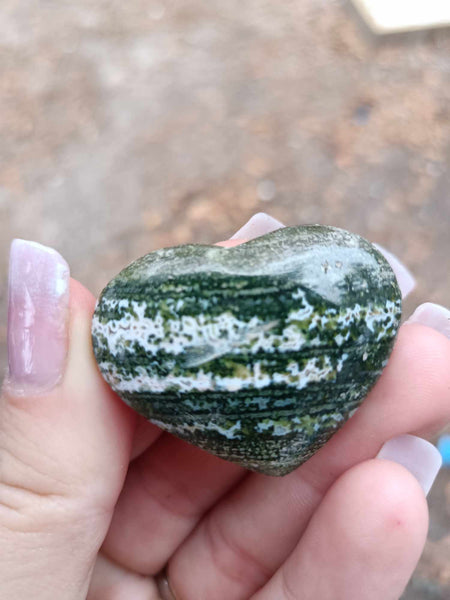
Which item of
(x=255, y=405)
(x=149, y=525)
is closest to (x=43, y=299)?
(x=255, y=405)

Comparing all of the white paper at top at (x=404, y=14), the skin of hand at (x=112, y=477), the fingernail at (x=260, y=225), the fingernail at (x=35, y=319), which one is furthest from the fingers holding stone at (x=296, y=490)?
the white paper at top at (x=404, y=14)

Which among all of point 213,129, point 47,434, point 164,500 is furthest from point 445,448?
point 213,129

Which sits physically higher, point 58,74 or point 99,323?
point 99,323

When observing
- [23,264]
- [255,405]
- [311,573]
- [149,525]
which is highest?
[23,264]

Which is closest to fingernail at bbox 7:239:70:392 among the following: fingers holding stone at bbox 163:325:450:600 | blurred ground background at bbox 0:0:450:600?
fingers holding stone at bbox 163:325:450:600

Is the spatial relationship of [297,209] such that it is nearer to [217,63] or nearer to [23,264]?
[217,63]

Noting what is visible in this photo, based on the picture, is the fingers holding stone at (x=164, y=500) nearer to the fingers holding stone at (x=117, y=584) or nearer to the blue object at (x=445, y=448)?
the fingers holding stone at (x=117, y=584)
